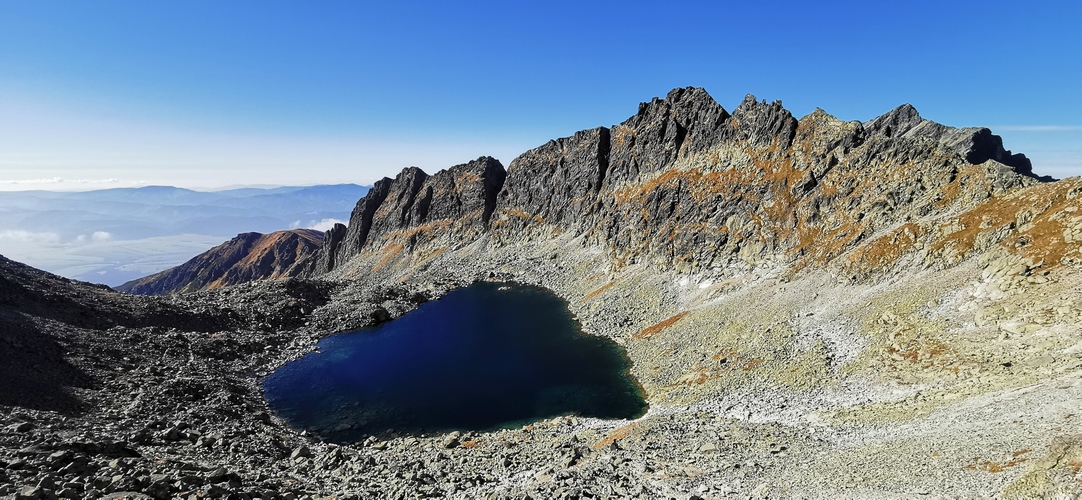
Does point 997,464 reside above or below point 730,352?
above

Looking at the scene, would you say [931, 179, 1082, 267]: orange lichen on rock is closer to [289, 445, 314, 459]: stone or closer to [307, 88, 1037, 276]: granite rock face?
[307, 88, 1037, 276]: granite rock face

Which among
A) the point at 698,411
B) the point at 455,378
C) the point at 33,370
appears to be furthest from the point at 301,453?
the point at 698,411

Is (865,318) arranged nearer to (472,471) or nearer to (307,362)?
(472,471)

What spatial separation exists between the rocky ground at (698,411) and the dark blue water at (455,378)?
358 centimetres

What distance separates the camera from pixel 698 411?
43.8 metres

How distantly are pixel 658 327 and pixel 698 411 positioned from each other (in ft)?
87.2

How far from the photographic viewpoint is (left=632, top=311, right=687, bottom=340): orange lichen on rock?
69.0m

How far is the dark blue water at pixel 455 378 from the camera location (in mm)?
51219

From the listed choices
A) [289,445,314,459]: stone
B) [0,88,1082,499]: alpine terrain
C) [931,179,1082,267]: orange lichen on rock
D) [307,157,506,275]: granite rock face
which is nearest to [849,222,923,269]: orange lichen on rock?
[0,88,1082,499]: alpine terrain

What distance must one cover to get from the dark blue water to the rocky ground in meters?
3.58

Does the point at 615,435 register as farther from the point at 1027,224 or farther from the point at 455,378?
the point at 1027,224

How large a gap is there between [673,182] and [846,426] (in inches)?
2951

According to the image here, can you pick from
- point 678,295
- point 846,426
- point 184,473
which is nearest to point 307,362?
point 184,473

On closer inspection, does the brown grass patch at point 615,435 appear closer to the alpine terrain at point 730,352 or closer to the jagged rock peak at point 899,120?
the alpine terrain at point 730,352
